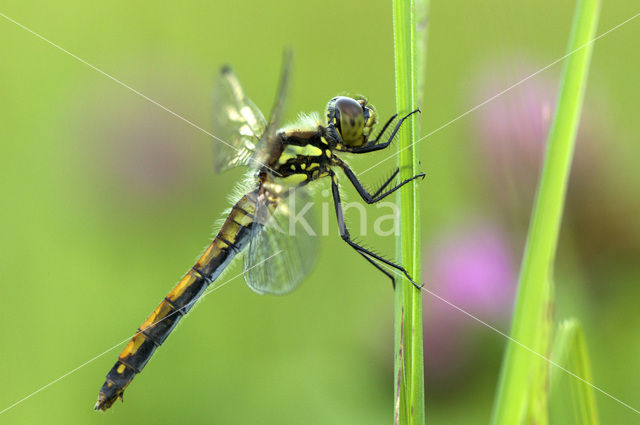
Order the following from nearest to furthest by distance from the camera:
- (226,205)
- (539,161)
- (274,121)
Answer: (539,161), (274,121), (226,205)

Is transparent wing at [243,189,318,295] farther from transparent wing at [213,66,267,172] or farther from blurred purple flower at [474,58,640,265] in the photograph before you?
blurred purple flower at [474,58,640,265]

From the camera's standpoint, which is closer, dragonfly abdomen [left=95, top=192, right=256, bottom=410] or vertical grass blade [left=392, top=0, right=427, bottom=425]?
vertical grass blade [left=392, top=0, right=427, bottom=425]

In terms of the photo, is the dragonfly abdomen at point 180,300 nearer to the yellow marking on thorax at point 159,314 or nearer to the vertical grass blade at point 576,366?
the yellow marking on thorax at point 159,314

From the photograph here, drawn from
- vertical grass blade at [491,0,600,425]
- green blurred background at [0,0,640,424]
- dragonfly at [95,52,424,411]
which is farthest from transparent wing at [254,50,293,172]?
vertical grass blade at [491,0,600,425]

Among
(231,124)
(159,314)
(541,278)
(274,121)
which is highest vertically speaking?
(231,124)

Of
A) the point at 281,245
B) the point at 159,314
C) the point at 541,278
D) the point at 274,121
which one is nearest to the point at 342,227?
the point at 281,245

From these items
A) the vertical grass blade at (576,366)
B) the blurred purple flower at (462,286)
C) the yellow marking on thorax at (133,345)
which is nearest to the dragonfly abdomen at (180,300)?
the yellow marking on thorax at (133,345)

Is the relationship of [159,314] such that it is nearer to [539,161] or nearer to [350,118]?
[350,118]
